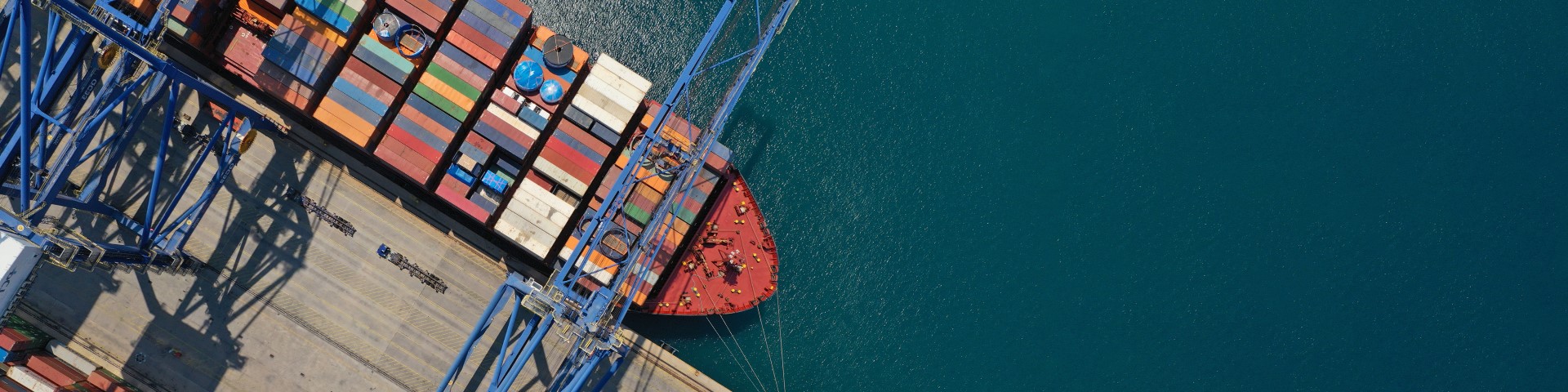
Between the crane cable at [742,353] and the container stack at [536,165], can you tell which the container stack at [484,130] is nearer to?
the container stack at [536,165]

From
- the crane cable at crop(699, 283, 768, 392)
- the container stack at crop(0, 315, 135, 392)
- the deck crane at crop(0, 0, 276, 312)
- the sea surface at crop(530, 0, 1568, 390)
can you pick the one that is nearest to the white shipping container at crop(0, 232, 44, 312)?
the deck crane at crop(0, 0, 276, 312)

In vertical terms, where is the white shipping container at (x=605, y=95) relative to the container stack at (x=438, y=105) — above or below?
above

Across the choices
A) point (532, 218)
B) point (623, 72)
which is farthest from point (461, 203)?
point (623, 72)

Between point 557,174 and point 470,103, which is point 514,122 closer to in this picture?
point 470,103

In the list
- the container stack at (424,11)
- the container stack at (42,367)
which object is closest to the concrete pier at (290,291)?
the container stack at (42,367)

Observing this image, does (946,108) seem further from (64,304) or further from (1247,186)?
A: (64,304)

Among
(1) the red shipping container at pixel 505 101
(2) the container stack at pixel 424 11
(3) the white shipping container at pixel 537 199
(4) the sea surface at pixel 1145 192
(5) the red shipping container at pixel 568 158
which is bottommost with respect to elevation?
(3) the white shipping container at pixel 537 199
